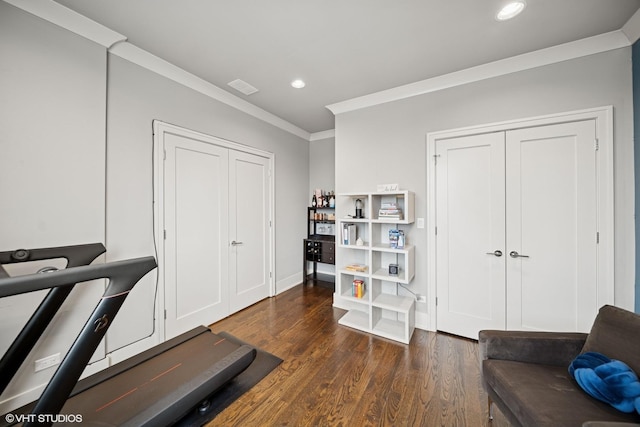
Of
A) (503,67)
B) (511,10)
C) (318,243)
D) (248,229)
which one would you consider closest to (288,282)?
(318,243)

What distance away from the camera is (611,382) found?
1151 millimetres

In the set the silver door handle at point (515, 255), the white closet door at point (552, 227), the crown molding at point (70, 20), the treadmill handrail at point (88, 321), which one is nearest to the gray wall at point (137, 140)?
the crown molding at point (70, 20)

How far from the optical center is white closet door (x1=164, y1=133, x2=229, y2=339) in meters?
2.57

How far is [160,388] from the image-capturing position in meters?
1.67

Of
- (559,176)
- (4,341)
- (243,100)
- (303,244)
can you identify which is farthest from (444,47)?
(4,341)

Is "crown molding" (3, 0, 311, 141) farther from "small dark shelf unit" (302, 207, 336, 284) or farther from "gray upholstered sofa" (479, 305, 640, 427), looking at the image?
"gray upholstered sofa" (479, 305, 640, 427)

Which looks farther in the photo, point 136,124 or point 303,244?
point 303,244

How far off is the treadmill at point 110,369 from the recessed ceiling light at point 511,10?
2.95 m

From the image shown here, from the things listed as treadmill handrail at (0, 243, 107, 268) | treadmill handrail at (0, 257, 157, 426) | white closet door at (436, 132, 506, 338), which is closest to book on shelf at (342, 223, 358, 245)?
white closet door at (436, 132, 506, 338)

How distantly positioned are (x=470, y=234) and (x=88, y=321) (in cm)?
311

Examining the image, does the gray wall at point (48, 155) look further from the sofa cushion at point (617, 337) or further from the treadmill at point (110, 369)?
the sofa cushion at point (617, 337)

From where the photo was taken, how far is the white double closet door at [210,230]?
8.49 feet

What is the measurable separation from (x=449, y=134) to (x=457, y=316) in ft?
6.69

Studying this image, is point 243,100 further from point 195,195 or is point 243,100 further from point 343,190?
point 343,190
